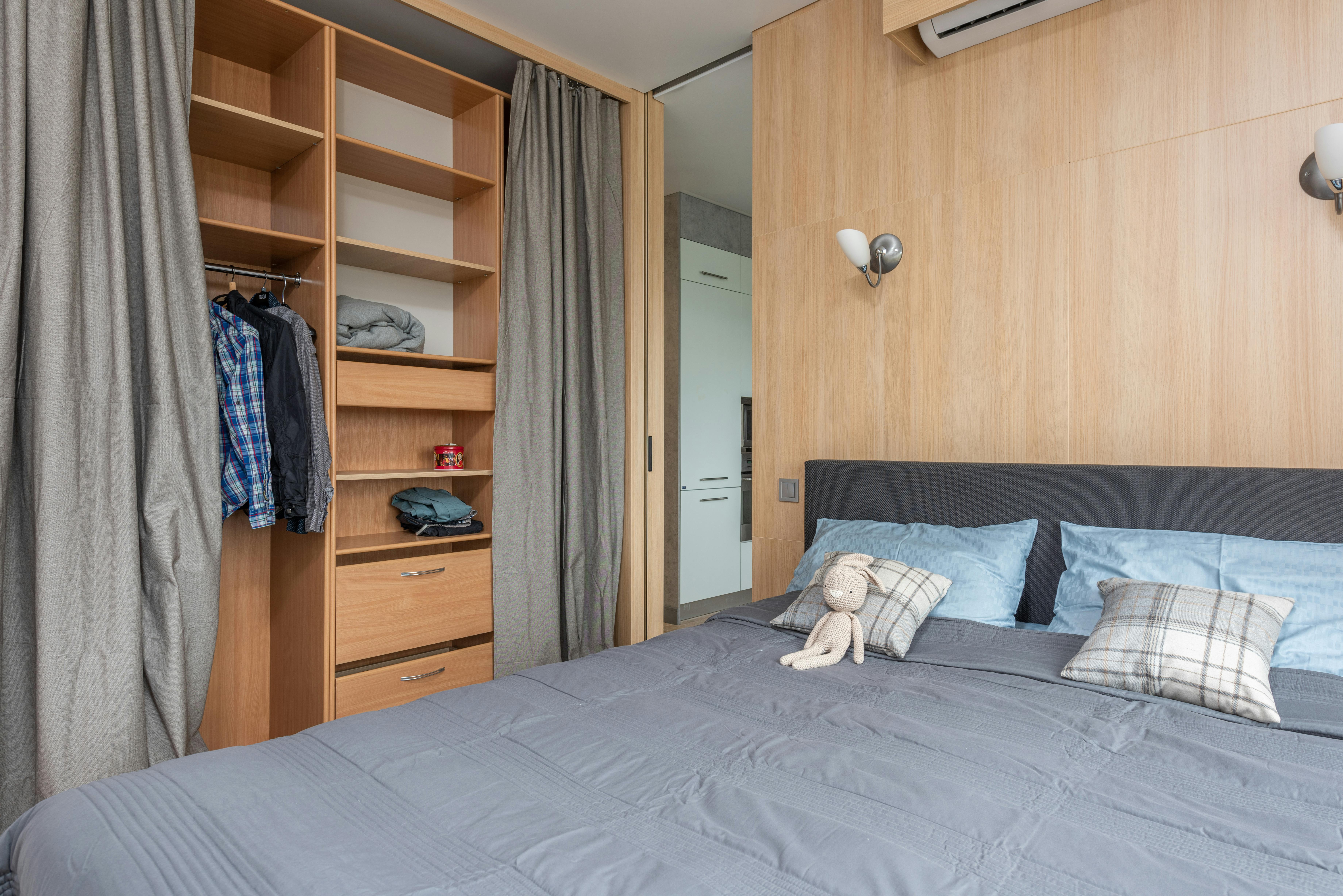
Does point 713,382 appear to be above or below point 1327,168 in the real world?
below

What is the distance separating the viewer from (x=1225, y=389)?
1.92 meters

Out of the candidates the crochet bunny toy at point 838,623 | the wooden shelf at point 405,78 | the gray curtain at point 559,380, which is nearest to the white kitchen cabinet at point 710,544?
the gray curtain at point 559,380

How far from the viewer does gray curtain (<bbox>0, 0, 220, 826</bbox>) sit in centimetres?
185

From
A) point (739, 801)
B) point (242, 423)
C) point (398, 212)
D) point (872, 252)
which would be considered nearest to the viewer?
point (739, 801)

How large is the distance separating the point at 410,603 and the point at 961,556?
6.02 feet

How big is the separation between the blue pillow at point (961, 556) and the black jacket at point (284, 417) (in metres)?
1.58

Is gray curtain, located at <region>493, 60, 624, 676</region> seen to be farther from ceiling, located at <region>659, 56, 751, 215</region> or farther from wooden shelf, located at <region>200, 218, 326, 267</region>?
wooden shelf, located at <region>200, 218, 326, 267</region>

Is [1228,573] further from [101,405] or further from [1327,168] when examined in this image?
[101,405]

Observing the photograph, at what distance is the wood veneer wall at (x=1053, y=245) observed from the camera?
1.85m

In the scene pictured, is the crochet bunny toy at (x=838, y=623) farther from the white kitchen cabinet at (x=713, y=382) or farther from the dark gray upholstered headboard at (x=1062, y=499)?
the white kitchen cabinet at (x=713, y=382)

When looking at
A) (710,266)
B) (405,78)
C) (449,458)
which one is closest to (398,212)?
(405,78)

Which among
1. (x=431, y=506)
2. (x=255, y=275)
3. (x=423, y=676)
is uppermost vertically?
(x=255, y=275)

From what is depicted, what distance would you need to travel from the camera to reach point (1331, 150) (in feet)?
5.23

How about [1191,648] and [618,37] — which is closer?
[1191,648]
